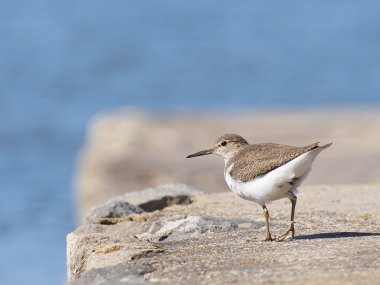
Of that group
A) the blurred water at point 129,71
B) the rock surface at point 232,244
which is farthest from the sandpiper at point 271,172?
the blurred water at point 129,71

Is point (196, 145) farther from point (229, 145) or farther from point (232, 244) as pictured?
point (232, 244)

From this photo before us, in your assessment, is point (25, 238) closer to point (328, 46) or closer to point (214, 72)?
point (214, 72)

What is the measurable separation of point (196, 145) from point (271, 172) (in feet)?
27.0

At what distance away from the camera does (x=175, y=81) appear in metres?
30.0

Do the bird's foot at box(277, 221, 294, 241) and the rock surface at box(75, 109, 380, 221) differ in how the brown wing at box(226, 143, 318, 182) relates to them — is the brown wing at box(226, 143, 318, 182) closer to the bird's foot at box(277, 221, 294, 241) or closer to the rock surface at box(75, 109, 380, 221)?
the bird's foot at box(277, 221, 294, 241)

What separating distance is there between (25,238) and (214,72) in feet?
48.4

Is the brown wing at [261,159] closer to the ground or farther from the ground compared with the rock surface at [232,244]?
farther from the ground

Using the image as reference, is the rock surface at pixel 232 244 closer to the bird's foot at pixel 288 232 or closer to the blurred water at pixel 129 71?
the bird's foot at pixel 288 232

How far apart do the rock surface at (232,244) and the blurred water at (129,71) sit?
21.0 ft

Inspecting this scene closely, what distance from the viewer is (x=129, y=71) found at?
105 feet

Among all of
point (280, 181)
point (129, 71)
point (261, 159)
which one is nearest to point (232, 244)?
point (280, 181)

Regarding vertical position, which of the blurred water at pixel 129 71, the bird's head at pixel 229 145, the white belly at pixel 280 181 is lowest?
the white belly at pixel 280 181

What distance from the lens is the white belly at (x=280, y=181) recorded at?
7133 mm

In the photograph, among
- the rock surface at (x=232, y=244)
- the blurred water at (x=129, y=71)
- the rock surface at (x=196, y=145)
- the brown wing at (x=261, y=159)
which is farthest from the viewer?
the blurred water at (x=129, y=71)
